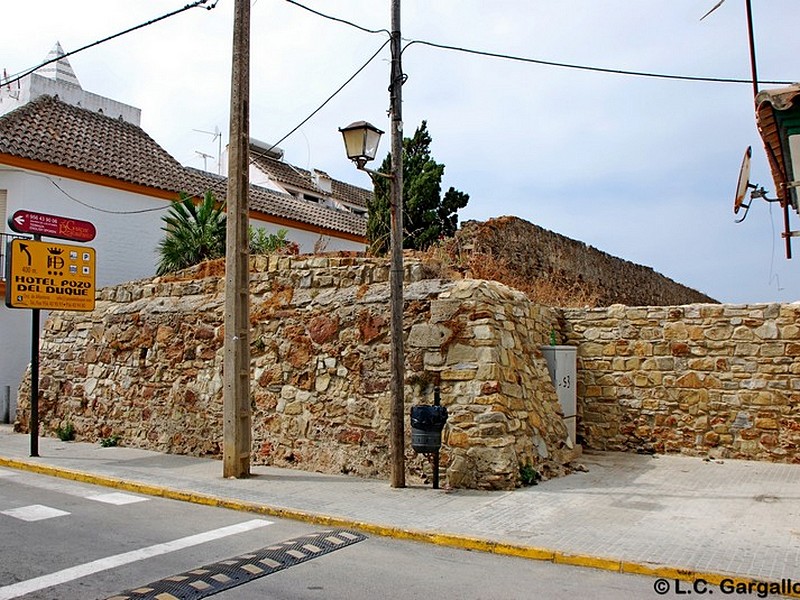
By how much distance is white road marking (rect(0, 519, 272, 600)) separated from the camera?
5.20 m

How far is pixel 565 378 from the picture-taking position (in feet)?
35.1

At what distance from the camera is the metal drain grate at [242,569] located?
512 centimetres

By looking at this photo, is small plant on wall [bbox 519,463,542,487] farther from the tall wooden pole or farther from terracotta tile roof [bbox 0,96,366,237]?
terracotta tile roof [bbox 0,96,366,237]

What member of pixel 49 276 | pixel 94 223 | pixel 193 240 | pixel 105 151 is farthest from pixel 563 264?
pixel 105 151

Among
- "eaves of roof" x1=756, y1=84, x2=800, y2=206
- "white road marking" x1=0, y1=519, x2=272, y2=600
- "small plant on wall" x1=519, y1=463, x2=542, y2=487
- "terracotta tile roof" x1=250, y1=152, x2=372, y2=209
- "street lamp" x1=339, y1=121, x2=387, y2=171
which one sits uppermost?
"terracotta tile roof" x1=250, y1=152, x2=372, y2=209

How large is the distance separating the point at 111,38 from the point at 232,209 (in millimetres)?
4263

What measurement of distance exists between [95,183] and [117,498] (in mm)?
12548

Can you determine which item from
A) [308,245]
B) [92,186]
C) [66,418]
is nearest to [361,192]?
[308,245]

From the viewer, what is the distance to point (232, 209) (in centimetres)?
955

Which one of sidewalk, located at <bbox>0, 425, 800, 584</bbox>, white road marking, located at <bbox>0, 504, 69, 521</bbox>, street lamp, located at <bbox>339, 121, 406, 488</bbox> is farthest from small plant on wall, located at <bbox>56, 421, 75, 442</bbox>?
street lamp, located at <bbox>339, 121, 406, 488</bbox>

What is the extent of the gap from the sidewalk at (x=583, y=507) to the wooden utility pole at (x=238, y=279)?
0.54 meters

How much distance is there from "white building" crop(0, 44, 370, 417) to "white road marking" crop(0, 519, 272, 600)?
8.86 m

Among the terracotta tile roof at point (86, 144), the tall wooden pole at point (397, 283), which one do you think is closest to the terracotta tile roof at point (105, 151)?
the terracotta tile roof at point (86, 144)

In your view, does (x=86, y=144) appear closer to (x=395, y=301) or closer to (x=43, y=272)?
(x=43, y=272)
